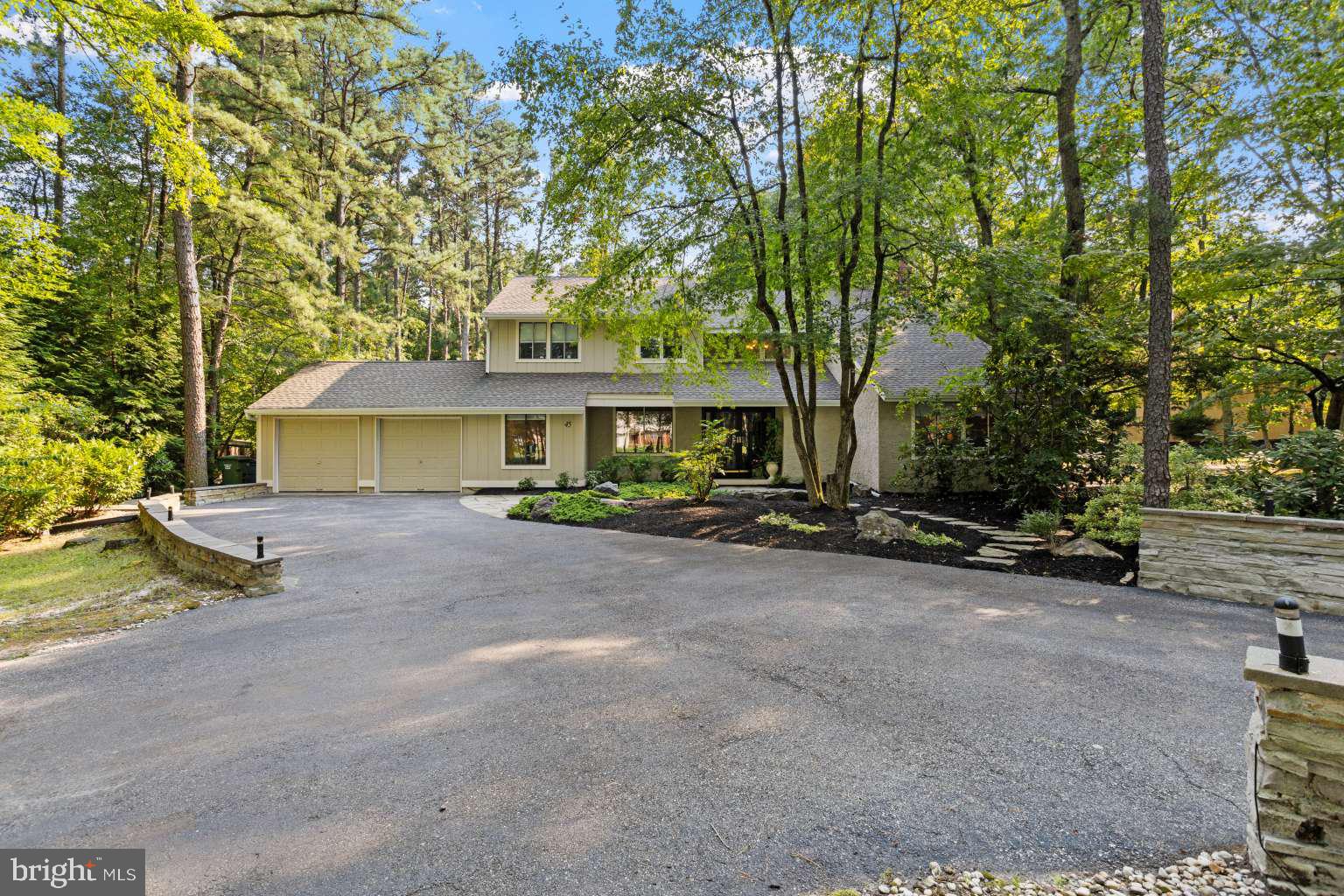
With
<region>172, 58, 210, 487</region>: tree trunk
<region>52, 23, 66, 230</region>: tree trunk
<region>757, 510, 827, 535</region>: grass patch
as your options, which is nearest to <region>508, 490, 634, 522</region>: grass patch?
<region>757, 510, 827, 535</region>: grass patch

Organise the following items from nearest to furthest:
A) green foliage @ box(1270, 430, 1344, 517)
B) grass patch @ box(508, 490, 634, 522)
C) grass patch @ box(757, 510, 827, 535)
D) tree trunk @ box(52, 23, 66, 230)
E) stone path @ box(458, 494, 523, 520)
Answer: green foliage @ box(1270, 430, 1344, 517) → grass patch @ box(757, 510, 827, 535) → grass patch @ box(508, 490, 634, 522) → stone path @ box(458, 494, 523, 520) → tree trunk @ box(52, 23, 66, 230)

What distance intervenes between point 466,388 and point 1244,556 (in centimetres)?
1590

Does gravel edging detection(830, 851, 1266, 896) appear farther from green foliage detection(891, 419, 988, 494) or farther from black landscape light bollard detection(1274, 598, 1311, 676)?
green foliage detection(891, 419, 988, 494)

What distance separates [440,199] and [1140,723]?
2930 cm

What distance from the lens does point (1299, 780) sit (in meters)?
1.89

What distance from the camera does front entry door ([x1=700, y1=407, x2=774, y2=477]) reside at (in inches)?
629

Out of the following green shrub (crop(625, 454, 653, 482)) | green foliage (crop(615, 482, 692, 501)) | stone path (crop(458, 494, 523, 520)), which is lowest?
stone path (crop(458, 494, 523, 520))

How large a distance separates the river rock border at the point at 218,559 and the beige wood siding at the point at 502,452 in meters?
7.09

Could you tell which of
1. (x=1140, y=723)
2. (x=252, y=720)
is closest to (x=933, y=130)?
(x=1140, y=723)

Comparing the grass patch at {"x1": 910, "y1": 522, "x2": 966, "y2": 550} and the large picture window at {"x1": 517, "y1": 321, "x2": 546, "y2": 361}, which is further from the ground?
the large picture window at {"x1": 517, "y1": 321, "x2": 546, "y2": 361}

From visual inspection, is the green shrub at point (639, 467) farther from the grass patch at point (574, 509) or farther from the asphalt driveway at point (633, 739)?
the asphalt driveway at point (633, 739)

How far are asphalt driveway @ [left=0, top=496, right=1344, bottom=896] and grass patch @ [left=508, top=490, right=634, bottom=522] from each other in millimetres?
4811

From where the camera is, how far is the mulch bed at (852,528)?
6.68 meters

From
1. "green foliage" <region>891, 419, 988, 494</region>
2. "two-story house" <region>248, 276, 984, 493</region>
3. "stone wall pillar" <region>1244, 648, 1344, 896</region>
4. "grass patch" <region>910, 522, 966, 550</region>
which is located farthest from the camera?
"two-story house" <region>248, 276, 984, 493</region>
